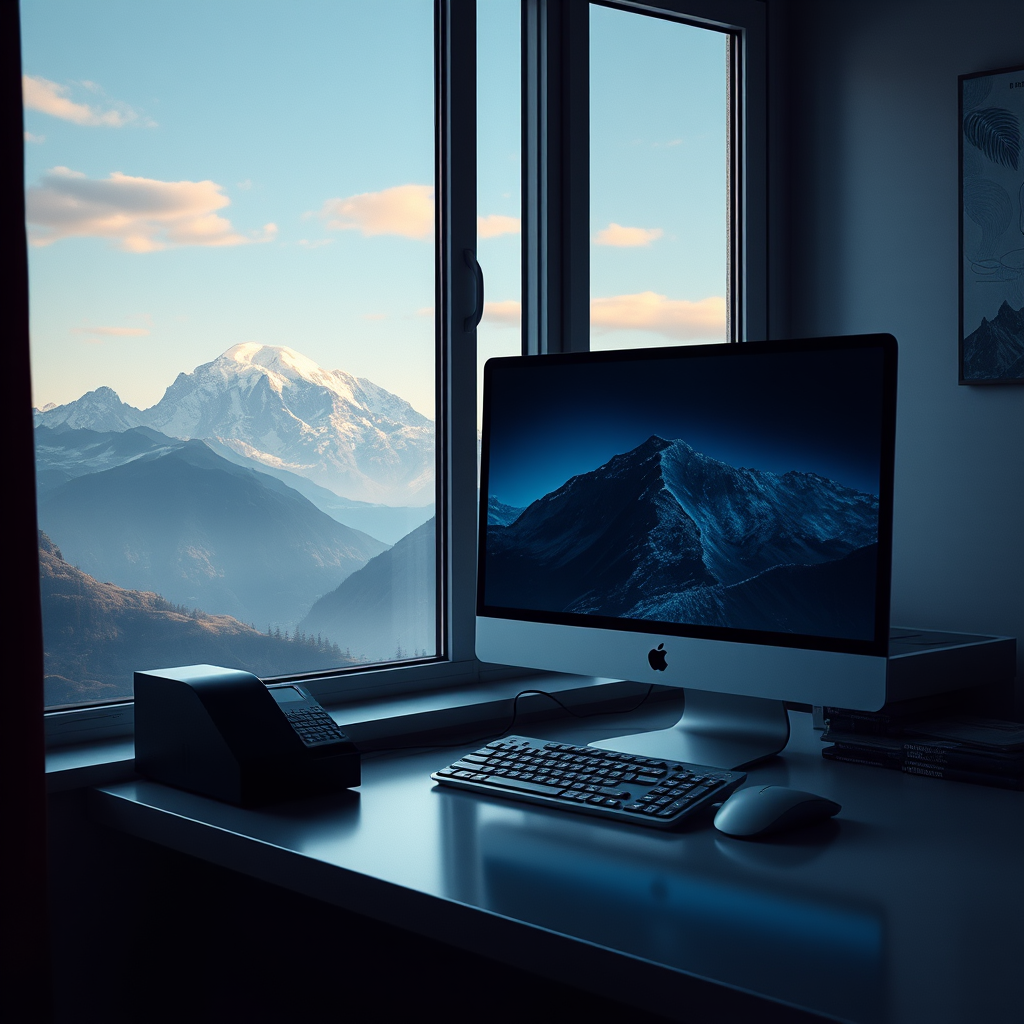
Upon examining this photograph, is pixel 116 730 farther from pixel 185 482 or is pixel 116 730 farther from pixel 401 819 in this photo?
pixel 401 819

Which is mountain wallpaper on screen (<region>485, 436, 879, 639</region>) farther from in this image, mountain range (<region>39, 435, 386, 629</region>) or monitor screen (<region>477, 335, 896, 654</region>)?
mountain range (<region>39, 435, 386, 629</region>)

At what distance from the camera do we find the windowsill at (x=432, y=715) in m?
1.42

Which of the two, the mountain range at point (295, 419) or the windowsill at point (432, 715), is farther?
the mountain range at point (295, 419)

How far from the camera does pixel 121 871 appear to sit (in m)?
1.47

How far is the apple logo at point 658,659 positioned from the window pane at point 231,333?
0.63 meters

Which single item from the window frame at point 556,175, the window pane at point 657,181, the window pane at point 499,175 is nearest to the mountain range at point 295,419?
the window pane at point 499,175

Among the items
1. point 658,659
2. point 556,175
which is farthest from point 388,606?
point 556,175

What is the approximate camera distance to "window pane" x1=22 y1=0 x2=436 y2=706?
1565mm

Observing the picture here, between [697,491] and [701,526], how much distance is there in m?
0.05

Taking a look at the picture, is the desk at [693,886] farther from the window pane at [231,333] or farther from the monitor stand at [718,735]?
the window pane at [231,333]

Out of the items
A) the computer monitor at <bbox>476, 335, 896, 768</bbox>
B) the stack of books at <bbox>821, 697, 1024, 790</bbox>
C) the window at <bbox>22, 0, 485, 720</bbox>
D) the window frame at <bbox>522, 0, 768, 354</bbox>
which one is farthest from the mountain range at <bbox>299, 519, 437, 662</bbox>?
the stack of books at <bbox>821, 697, 1024, 790</bbox>

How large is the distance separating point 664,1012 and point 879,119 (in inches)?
80.8

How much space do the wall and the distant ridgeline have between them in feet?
3.33

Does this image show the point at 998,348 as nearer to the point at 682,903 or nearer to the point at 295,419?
the point at 295,419
